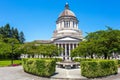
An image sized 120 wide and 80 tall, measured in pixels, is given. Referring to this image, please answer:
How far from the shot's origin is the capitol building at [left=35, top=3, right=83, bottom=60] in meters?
90.8

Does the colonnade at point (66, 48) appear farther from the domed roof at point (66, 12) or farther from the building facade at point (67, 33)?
the domed roof at point (66, 12)

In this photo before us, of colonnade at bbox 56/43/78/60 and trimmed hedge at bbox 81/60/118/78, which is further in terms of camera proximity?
colonnade at bbox 56/43/78/60

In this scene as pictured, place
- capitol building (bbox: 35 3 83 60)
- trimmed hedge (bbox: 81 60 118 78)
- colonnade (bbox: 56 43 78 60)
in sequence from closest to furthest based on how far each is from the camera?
trimmed hedge (bbox: 81 60 118 78) < capitol building (bbox: 35 3 83 60) < colonnade (bbox: 56 43 78 60)

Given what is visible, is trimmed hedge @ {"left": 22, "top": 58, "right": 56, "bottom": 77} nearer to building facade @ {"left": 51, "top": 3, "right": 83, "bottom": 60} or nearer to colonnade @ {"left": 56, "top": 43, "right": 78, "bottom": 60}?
building facade @ {"left": 51, "top": 3, "right": 83, "bottom": 60}

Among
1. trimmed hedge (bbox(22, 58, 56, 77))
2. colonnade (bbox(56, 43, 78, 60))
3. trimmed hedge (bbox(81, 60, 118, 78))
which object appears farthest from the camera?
colonnade (bbox(56, 43, 78, 60))

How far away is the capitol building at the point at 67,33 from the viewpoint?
90812 millimetres

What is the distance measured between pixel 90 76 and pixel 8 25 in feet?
283

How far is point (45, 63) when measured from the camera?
21.2m

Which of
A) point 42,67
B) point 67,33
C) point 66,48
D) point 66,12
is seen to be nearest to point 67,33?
point 67,33

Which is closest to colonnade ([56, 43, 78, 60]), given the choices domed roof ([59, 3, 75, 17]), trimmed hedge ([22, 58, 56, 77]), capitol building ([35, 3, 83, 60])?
capitol building ([35, 3, 83, 60])

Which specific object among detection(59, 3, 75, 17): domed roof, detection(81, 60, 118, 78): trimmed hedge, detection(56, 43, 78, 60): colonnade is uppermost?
detection(59, 3, 75, 17): domed roof

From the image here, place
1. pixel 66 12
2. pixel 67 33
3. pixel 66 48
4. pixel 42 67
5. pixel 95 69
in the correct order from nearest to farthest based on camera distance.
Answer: pixel 95 69, pixel 42 67, pixel 66 48, pixel 67 33, pixel 66 12

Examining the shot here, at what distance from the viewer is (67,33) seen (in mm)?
93188

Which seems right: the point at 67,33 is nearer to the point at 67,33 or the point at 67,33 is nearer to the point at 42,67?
the point at 67,33
